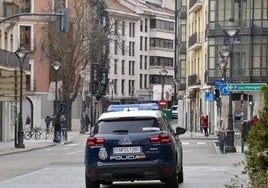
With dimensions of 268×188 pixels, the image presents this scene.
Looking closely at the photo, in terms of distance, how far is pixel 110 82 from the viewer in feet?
389

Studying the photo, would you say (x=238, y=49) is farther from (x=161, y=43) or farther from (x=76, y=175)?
(x=161, y=43)

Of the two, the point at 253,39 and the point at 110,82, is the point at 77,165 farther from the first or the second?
the point at 110,82

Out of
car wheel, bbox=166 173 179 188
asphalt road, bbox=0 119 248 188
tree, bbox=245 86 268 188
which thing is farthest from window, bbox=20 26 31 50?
tree, bbox=245 86 268 188

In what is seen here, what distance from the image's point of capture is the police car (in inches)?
658

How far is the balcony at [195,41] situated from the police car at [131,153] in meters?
57.2

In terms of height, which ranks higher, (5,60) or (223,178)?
(5,60)

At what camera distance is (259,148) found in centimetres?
1204

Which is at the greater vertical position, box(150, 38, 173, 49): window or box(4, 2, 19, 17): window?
box(150, 38, 173, 49): window

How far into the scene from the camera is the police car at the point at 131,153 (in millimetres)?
16719

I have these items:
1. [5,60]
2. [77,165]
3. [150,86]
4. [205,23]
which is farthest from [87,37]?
[150,86]

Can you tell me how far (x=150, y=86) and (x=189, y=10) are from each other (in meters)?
56.8

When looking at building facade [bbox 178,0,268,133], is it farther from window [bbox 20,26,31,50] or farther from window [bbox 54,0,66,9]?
window [bbox 20,26,31,50]

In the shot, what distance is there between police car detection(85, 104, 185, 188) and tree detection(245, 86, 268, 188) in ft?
14.7

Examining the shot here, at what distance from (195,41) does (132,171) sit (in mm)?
59806
